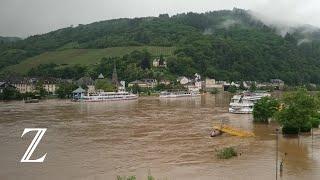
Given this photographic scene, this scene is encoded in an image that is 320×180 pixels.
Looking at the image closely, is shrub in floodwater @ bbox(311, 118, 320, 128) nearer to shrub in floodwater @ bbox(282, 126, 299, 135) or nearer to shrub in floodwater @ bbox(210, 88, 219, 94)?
shrub in floodwater @ bbox(282, 126, 299, 135)

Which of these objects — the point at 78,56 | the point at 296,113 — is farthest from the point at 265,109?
the point at 78,56

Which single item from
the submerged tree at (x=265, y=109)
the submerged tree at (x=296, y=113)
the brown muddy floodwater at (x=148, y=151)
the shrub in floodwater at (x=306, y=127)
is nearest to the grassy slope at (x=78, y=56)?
the brown muddy floodwater at (x=148, y=151)

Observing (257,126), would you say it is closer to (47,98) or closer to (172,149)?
(172,149)

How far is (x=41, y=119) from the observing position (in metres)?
47.3

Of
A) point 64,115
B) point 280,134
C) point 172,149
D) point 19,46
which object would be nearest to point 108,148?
point 172,149

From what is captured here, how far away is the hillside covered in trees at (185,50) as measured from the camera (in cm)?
11856

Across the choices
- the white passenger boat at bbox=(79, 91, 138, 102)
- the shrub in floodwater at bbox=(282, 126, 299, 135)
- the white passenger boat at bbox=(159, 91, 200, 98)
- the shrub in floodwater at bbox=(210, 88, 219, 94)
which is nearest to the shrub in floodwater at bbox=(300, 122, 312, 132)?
the shrub in floodwater at bbox=(282, 126, 299, 135)

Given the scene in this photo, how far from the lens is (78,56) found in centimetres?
→ 13412

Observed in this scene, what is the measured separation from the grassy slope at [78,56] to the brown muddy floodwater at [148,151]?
271ft

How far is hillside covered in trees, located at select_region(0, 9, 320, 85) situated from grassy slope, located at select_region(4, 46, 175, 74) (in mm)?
3436

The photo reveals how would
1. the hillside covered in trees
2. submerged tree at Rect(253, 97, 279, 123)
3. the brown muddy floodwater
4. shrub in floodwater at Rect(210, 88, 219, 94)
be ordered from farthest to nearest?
1. the hillside covered in trees
2. shrub in floodwater at Rect(210, 88, 219, 94)
3. submerged tree at Rect(253, 97, 279, 123)
4. the brown muddy floodwater

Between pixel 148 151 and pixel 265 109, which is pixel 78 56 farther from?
pixel 148 151

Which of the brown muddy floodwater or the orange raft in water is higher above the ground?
the orange raft in water

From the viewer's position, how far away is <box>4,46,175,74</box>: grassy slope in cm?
12801
